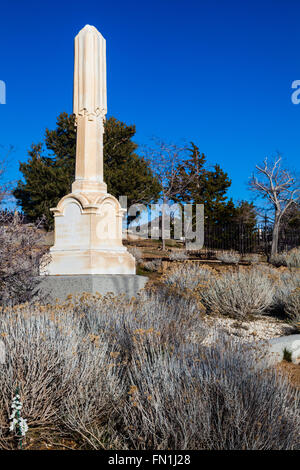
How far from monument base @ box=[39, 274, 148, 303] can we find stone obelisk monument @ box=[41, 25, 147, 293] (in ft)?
0.06

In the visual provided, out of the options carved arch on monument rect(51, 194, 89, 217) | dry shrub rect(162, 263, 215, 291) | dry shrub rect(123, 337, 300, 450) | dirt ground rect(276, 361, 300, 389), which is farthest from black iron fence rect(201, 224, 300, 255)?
dry shrub rect(123, 337, 300, 450)

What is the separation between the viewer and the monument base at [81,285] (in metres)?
6.33

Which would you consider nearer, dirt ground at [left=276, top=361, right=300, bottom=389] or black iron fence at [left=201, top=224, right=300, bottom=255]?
dirt ground at [left=276, top=361, right=300, bottom=389]

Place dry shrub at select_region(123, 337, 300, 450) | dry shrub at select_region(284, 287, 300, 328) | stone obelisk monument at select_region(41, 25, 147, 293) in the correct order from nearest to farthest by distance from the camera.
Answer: dry shrub at select_region(123, 337, 300, 450) < dry shrub at select_region(284, 287, 300, 328) < stone obelisk monument at select_region(41, 25, 147, 293)

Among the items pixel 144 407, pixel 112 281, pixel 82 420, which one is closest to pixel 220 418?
pixel 144 407

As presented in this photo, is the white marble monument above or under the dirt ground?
above

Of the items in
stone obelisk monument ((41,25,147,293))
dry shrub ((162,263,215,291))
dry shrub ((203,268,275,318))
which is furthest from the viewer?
dry shrub ((162,263,215,291))

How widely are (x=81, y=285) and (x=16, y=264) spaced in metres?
1.20

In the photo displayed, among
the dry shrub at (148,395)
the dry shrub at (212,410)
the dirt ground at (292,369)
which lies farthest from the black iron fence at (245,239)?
the dry shrub at (212,410)

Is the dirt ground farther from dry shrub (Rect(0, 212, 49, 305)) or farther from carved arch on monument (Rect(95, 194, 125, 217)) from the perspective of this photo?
carved arch on monument (Rect(95, 194, 125, 217))

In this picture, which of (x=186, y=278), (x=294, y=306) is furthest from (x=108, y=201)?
(x=294, y=306)

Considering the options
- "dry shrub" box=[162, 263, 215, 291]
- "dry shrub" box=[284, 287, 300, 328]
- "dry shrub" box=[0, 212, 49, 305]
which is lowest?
"dry shrub" box=[284, 287, 300, 328]

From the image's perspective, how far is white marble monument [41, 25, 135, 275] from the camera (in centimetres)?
701
